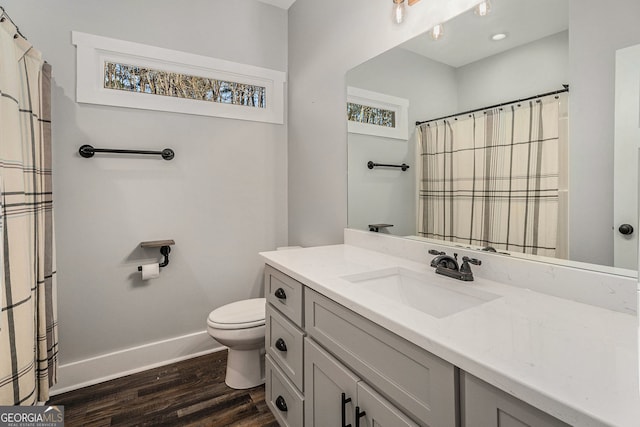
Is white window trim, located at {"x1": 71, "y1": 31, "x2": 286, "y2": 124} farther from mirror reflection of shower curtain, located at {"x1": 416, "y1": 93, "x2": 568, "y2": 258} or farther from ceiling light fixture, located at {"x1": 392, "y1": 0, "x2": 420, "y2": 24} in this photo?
mirror reflection of shower curtain, located at {"x1": 416, "y1": 93, "x2": 568, "y2": 258}

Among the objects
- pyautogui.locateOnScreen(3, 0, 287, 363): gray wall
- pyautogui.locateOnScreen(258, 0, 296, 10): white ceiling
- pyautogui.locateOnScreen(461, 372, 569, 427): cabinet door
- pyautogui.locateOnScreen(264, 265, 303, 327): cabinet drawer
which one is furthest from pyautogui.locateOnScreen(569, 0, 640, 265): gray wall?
pyautogui.locateOnScreen(258, 0, 296, 10): white ceiling

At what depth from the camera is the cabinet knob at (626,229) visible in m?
0.85

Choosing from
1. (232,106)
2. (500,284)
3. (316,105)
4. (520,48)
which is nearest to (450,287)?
(500,284)

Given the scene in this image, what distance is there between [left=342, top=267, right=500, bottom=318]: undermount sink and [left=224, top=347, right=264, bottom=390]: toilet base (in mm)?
1066

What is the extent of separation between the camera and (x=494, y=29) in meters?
1.16

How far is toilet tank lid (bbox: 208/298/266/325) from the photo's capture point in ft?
5.94

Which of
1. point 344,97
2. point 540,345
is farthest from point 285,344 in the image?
point 344,97

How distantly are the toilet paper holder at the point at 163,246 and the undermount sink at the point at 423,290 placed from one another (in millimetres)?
1444

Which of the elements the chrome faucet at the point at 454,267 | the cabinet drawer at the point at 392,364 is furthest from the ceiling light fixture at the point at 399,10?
the cabinet drawer at the point at 392,364

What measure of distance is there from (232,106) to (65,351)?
1.97 meters

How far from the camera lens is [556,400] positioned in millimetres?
481

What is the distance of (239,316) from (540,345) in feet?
5.27

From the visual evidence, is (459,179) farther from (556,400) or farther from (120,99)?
(120,99)

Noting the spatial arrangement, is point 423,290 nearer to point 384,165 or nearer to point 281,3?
point 384,165
